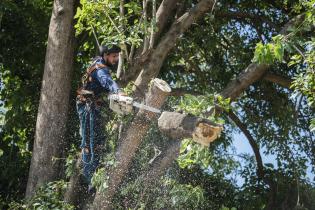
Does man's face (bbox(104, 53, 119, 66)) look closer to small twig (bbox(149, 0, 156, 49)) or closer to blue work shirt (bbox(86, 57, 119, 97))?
blue work shirt (bbox(86, 57, 119, 97))

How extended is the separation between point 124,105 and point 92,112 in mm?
1133

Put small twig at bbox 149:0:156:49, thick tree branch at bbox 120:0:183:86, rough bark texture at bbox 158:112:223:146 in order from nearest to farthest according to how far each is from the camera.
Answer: rough bark texture at bbox 158:112:223:146
small twig at bbox 149:0:156:49
thick tree branch at bbox 120:0:183:86

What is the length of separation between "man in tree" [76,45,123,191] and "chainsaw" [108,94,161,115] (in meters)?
0.76

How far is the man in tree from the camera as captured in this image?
754 centimetres

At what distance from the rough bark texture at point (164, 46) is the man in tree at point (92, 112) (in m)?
0.37

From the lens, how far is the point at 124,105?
666cm

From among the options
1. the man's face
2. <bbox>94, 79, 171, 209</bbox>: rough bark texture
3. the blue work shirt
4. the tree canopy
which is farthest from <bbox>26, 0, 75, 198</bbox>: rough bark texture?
<bbox>94, 79, 171, 209</bbox>: rough bark texture

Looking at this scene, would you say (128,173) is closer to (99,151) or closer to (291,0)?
(99,151)

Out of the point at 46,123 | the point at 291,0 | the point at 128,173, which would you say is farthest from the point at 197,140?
the point at 291,0

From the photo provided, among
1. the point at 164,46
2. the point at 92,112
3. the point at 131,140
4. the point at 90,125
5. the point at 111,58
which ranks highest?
the point at 164,46

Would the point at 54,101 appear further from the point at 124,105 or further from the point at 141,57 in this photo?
the point at 124,105

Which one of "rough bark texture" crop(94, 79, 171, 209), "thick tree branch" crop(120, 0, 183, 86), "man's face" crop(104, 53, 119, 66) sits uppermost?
"thick tree branch" crop(120, 0, 183, 86)

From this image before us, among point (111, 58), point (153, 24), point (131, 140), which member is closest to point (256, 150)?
point (153, 24)

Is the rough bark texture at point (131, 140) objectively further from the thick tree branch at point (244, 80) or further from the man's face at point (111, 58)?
the thick tree branch at point (244, 80)
